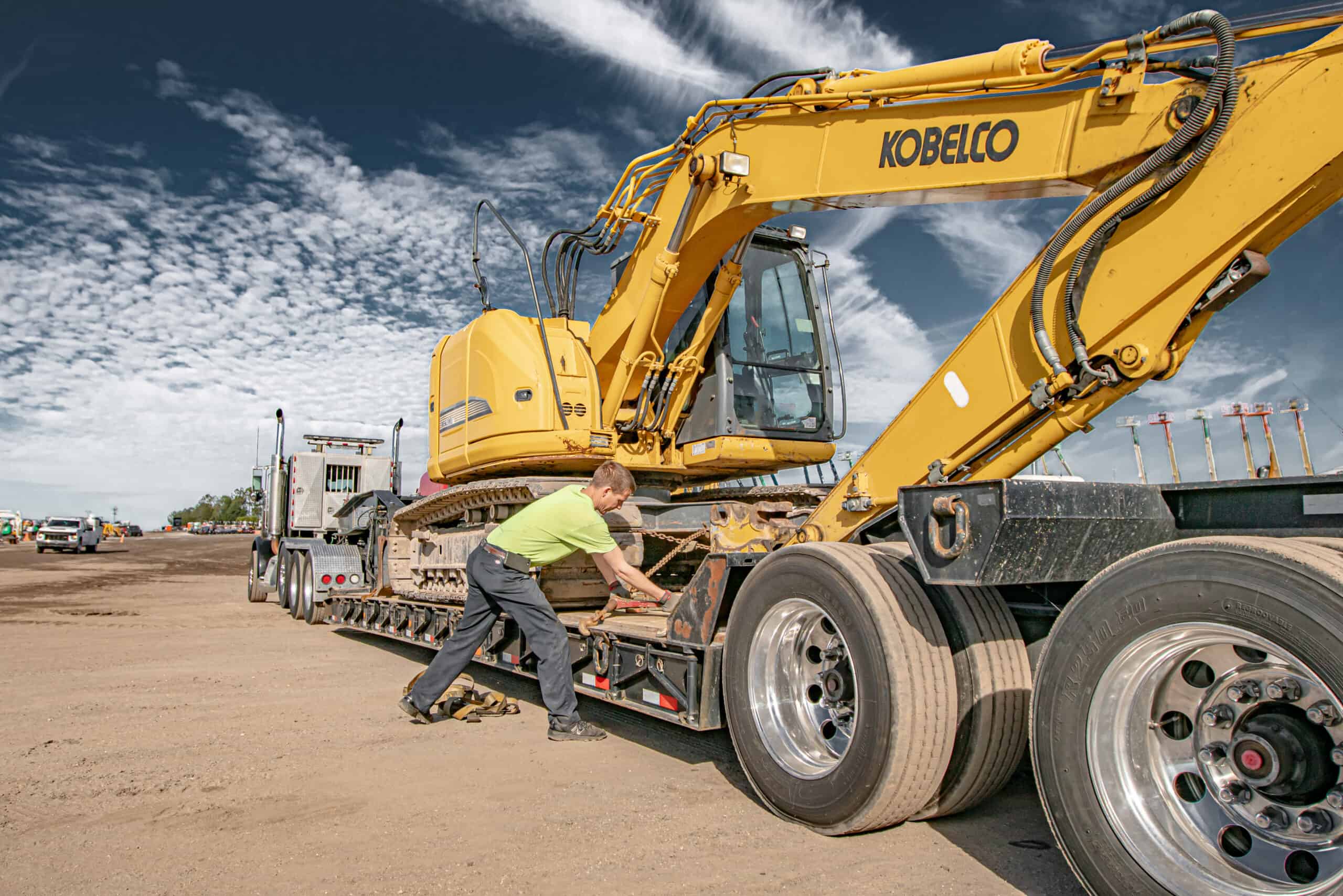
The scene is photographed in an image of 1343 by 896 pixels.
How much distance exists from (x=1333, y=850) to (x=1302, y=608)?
75cm

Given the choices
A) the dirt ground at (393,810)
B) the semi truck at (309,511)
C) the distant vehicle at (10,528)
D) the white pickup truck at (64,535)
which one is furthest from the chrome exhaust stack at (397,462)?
the distant vehicle at (10,528)

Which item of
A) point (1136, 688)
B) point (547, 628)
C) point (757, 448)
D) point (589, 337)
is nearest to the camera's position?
point (1136, 688)

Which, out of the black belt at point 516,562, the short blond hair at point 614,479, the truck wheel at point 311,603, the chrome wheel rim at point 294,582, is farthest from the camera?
the chrome wheel rim at point 294,582

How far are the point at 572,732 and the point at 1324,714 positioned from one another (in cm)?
407

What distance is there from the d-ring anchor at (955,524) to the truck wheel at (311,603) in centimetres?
1115

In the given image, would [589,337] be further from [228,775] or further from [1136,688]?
[1136,688]

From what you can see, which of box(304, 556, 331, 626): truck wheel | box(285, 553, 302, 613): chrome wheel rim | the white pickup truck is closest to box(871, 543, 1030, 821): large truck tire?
box(304, 556, 331, 626): truck wheel

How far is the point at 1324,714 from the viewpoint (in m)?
2.59

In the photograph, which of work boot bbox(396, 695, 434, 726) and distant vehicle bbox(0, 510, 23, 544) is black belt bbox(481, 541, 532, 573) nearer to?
work boot bbox(396, 695, 434, 726)

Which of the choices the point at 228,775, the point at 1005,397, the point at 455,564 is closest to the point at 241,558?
the point at 455,564

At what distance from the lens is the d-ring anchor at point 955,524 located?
341 cm

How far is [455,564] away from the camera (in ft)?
27.9

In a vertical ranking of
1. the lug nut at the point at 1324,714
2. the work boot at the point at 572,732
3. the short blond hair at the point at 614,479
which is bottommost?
the work boot at the point at 572,732

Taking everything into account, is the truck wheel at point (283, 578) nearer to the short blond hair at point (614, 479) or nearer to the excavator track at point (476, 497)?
the excavator track at point (476, 497)
